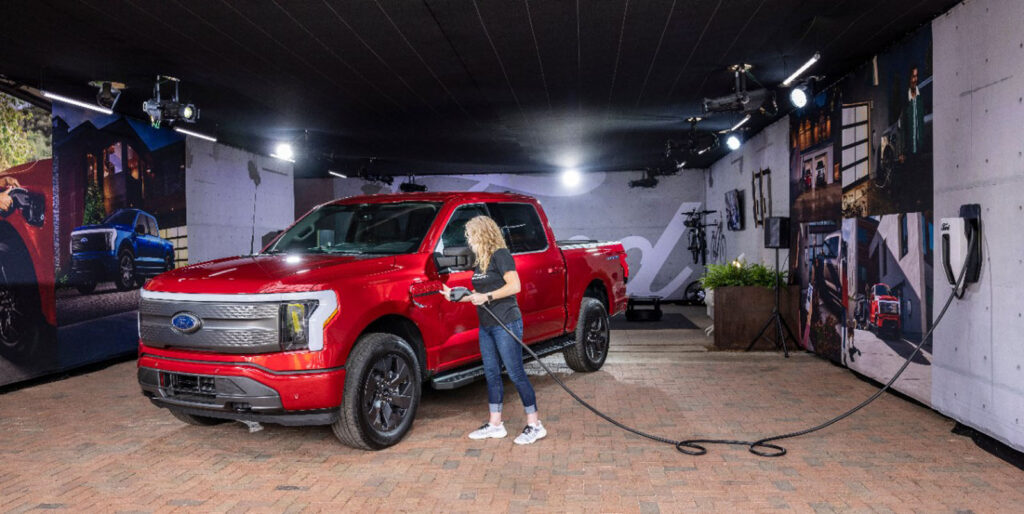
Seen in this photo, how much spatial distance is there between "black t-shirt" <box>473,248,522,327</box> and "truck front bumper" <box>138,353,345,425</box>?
3.59 ft

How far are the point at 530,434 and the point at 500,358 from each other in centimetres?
61

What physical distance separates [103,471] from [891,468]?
5233 mm

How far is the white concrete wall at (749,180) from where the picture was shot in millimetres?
10547

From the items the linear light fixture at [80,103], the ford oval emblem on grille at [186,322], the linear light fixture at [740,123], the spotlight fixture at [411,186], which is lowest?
the ford oval emblem on grille at [186,322]

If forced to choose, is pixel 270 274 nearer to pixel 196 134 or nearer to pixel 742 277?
pixel 742 277

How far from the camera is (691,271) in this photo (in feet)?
58.4

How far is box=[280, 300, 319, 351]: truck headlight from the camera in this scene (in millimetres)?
4328

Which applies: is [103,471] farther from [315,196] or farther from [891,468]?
[315,196]

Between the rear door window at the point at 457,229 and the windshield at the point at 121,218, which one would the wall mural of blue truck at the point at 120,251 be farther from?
the rear door window at the point at 457,229

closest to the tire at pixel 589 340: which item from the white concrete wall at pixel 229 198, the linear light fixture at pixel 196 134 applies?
the white concrete wall at pixel 229 198

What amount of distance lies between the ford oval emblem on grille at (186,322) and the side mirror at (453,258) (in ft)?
5.34

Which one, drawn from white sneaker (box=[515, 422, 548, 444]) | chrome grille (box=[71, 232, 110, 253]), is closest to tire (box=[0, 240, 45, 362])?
chrome grille (box=[71, 232, 110, 253])

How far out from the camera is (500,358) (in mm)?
5184

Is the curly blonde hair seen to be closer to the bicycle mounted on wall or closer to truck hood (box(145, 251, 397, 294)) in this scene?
truck hood (box(145, 251, 397, 294))
